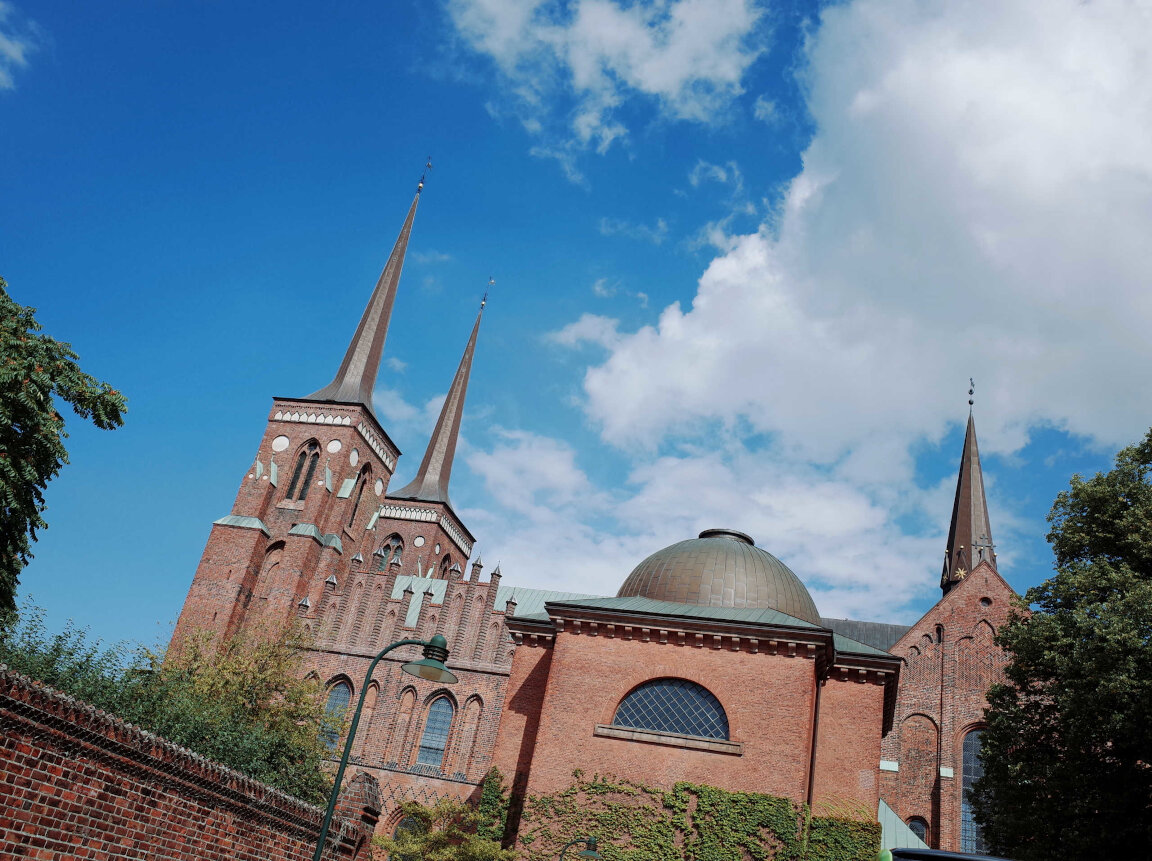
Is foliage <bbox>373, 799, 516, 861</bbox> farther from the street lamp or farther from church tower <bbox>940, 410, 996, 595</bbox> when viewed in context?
church tower <bbox>940, 410, 996, 595</bbox>

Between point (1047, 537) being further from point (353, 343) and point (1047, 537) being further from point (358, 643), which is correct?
point (353, 343)

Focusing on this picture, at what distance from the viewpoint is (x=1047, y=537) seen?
2062 cm

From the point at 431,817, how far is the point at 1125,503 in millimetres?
20301

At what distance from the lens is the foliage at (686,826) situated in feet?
58.3

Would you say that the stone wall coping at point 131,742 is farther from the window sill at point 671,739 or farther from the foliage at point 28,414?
the window sill at point 671,739

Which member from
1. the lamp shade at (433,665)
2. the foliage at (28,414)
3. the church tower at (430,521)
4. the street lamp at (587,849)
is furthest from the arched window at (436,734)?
the lamp shade at (433,665)

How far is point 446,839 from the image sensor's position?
23500mm

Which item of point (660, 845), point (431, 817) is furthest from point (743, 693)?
point (431, 817)

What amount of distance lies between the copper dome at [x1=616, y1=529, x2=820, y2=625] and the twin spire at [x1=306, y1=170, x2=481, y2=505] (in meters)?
30.3

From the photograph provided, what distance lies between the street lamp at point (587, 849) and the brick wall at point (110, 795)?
7132 mm

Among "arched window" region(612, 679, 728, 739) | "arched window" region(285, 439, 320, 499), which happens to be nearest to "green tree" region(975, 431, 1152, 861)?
"arched window" region(612, 679, 728, 739)

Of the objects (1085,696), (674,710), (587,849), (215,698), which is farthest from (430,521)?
(1085,696)

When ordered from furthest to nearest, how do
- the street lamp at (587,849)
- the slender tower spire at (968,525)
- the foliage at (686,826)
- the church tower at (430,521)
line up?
the church tower at (430,521) → the slender tower spire at (968,525) → the foliage at (686,826) → the street lamp at (587,849)

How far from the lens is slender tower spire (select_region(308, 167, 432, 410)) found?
5072cm
